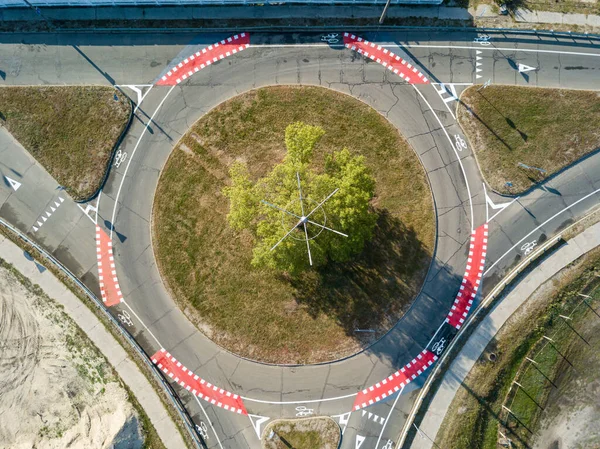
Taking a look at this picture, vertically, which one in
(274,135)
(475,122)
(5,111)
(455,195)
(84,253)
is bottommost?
(84,253)

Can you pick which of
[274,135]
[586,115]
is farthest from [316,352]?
[586,115]

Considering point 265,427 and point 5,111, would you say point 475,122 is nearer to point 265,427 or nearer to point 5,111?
point 265,427

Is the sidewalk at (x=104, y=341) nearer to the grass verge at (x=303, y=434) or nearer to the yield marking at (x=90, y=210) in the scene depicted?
the yield marking at (x=90, y=210)

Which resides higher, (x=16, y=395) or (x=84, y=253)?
(x=84, y=253)

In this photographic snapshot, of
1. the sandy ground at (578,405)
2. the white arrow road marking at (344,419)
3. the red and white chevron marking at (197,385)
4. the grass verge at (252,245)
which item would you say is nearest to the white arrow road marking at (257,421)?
the red and white chevron marking at (197,385)

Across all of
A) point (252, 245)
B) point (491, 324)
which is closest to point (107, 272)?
point (252, 245)

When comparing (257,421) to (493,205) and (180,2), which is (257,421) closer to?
(493,205)
